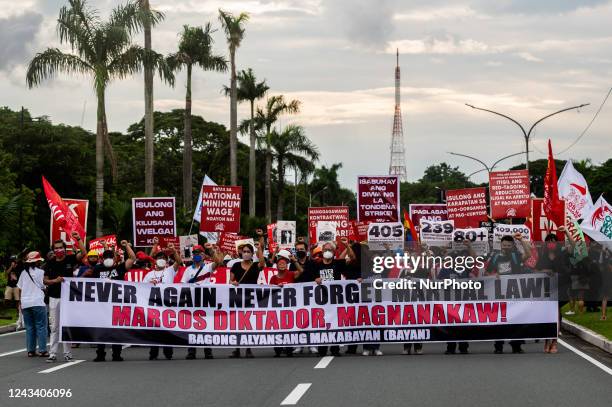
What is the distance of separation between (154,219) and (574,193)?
10.4 m

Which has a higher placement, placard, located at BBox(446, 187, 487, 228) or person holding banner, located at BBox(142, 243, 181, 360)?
placard, located at BBox(446, 187, 487, 228)

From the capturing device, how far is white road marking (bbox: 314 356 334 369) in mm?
15859

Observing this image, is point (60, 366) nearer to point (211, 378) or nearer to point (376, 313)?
point (211, 378)

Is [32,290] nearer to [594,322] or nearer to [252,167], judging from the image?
[594,322]

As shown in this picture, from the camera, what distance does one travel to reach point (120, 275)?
759 inches

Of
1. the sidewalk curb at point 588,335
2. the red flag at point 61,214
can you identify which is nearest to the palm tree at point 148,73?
the red flag at point 61,214

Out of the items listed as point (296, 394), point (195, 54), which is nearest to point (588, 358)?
point (296, 394)

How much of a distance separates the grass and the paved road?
2459mm

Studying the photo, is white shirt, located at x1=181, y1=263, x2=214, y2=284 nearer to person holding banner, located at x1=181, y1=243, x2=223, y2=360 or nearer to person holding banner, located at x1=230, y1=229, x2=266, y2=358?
person holding banner, located at x1=181, y1=243, x2=223, y2=360

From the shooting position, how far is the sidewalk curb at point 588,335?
18.3m

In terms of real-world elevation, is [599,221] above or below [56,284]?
above

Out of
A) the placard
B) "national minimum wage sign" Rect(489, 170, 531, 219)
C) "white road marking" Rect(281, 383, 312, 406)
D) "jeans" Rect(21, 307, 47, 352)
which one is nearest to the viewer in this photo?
"white road marking" Rect(281, 383, 312, 406)

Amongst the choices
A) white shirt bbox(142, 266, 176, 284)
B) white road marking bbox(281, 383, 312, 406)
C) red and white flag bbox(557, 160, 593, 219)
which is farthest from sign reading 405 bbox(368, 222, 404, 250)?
white road marking bbox(281, 383, 312, 406)

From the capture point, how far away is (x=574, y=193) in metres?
29.7
